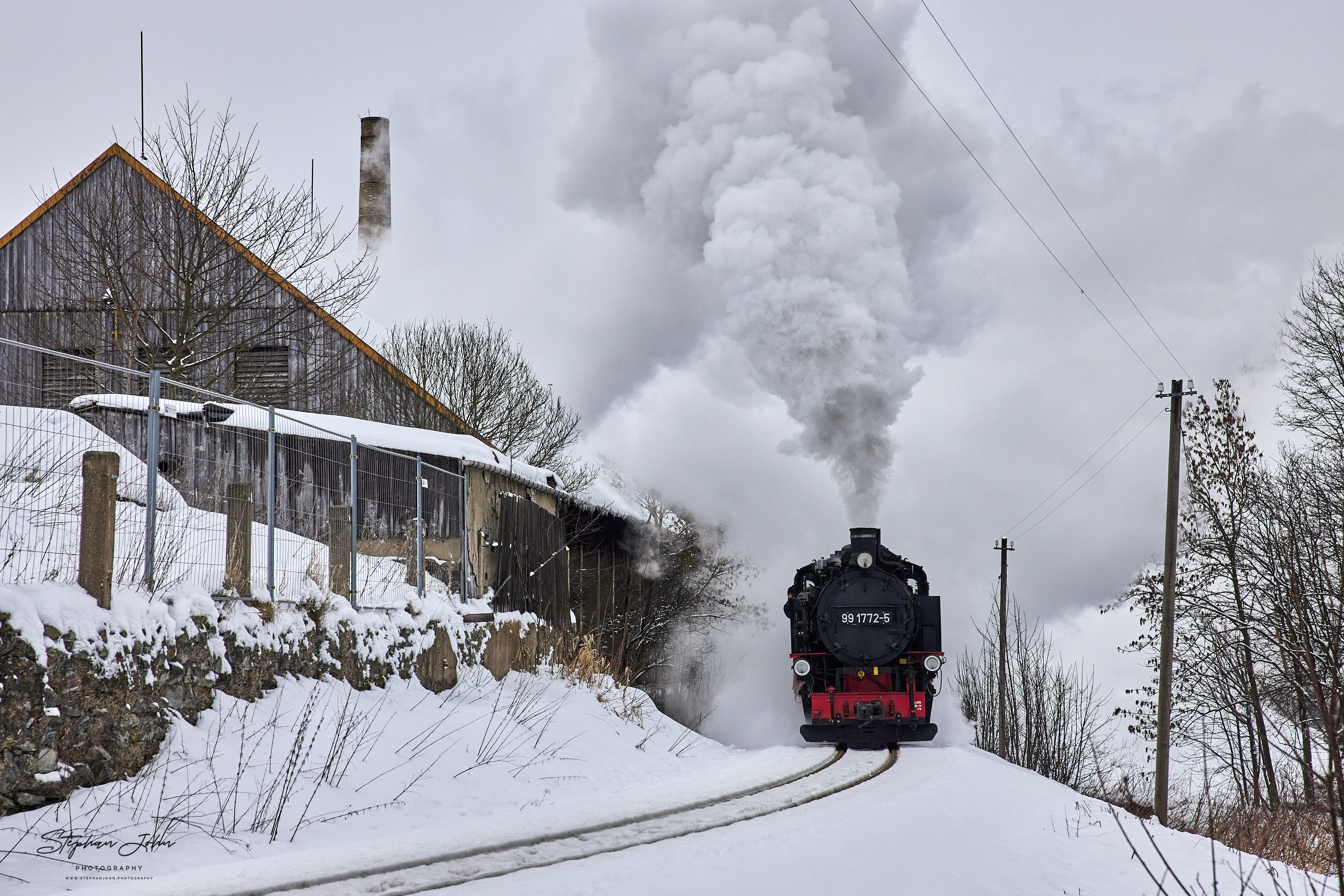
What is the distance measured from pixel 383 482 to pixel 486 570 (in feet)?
6.64

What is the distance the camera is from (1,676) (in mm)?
5328

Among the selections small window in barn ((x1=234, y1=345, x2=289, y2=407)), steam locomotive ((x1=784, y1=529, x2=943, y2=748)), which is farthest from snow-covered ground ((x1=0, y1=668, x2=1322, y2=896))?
small window in barn ((x1=234, y1=345, x2=289, y2=407))

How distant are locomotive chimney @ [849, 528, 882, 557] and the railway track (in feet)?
22.0

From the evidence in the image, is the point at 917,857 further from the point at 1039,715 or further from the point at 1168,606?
the point at 1039,715

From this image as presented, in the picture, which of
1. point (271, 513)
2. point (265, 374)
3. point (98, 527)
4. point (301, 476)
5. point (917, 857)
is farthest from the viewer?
point (265, 374)

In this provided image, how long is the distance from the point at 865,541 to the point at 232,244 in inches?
476

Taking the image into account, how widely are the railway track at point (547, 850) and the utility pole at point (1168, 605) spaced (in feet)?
26.7

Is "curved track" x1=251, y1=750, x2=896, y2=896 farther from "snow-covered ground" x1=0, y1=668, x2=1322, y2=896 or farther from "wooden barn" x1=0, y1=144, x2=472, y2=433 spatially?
"wooden barn" x1=0, y1=144, x2=472, y2=433

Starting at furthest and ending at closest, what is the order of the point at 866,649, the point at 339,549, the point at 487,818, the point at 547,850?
the point at 866,649
the point at 339,549
the point at 487,818
the point at 547,850

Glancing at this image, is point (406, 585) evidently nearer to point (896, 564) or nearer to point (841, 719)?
point (841, 719)

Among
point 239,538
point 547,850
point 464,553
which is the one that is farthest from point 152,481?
point 464,553

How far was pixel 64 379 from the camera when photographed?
19.4m

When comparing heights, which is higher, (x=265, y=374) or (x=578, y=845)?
(x=265, y=374)

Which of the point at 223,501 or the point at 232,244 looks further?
the point at 232,244
